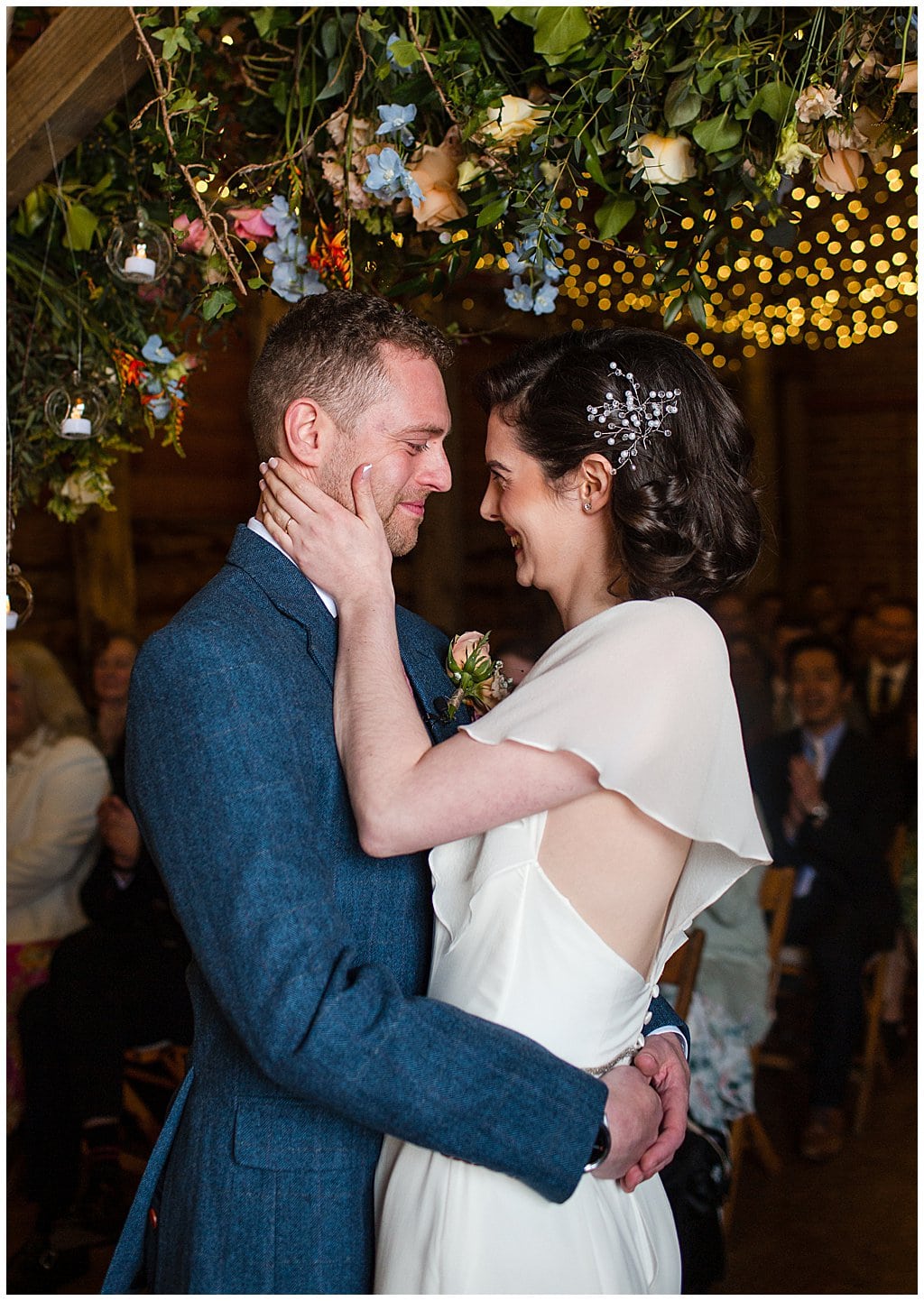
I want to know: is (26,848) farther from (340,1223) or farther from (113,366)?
(340,1223)

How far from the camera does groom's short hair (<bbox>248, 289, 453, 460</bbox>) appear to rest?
167cm

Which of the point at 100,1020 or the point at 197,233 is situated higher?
the point at 197,233

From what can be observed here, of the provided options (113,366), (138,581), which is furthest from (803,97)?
(138,581)

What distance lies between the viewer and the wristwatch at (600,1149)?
1.39m

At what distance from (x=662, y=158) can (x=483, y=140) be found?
0.27 meters

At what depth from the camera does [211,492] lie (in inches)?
232

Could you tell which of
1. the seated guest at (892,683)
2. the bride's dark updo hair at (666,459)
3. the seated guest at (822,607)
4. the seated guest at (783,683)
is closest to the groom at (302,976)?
the bride's dark updo hair at (666,459)

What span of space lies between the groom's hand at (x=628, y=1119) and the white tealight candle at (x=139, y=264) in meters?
1.56

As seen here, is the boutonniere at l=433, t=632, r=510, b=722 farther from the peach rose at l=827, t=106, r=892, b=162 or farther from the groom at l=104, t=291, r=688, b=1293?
the peach rose at l=827, t=106, r=892, b=162

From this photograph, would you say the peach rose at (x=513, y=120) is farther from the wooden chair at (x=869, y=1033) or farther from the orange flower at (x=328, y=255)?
the wooden chair at (x=869, y=1033)

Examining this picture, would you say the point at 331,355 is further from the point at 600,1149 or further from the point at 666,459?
the point at 600,1149

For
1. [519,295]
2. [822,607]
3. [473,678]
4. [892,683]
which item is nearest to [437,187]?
[519,295]

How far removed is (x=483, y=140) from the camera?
1.76 meters

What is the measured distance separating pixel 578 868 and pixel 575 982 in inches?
5.6
